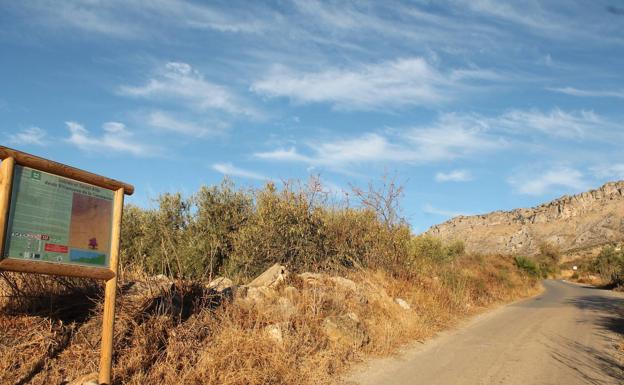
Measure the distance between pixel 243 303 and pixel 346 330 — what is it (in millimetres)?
2253

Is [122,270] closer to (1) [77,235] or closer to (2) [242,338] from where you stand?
(2) [242,338]

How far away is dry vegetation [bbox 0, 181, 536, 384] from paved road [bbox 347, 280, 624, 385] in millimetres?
713

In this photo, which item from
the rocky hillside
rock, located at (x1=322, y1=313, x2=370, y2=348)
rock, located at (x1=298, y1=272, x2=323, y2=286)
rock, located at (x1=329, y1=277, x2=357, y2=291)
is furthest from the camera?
the rocky hillside

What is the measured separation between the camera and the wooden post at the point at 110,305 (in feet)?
16.6

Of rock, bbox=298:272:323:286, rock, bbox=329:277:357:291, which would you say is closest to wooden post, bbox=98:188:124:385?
rock, bbox=298:272:323:286

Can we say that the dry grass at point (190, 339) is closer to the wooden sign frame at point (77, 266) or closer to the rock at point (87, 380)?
the rock at point (87, 380)

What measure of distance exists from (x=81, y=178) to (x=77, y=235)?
0.65 meters

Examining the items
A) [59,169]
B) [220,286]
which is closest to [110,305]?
[59,169]

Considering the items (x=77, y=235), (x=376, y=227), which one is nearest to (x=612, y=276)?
(x=376, y=227)

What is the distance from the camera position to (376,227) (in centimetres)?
1675

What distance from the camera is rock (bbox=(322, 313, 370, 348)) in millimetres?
9070

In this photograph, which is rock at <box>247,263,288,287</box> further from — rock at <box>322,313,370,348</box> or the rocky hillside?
the rocky hillside

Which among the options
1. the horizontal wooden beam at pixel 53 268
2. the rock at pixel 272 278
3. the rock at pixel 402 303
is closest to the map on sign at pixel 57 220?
the horizontal wooden beam at pixel 53 268

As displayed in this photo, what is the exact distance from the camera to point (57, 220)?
15.8 ft
